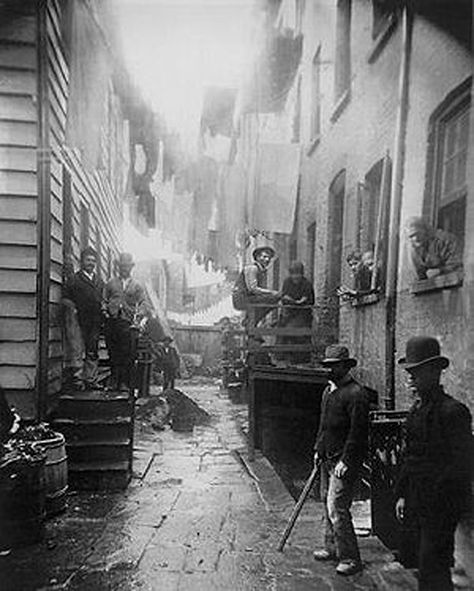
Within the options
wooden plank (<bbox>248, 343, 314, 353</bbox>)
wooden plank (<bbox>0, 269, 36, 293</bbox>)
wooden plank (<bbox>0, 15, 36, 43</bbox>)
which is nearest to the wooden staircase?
wooden plank (<bbox>0, 269, 36, 293</bbox>)

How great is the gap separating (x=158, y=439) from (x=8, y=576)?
16.7 feet

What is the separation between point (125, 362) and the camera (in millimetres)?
8555

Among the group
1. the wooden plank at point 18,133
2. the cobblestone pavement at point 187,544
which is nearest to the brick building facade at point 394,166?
the cobblestone pavement at point 187,544

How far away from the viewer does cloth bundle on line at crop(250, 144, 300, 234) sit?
12.1 meters

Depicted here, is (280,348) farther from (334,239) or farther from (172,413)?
(172,413)

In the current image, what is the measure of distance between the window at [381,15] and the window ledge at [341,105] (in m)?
→ 1.45

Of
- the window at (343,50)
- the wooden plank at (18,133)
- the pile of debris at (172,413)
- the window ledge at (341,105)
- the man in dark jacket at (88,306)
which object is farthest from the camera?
the pile of debris at (172,413)

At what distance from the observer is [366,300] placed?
609 cm

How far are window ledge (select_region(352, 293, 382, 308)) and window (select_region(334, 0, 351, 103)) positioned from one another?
143 inches

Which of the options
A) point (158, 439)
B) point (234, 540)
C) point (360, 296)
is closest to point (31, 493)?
point (234, 540)

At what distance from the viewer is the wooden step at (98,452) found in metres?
6.52

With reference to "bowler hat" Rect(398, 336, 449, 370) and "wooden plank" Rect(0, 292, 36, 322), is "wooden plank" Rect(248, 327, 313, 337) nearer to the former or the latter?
"wooden plank" Rect(0, 292, 36, 322)

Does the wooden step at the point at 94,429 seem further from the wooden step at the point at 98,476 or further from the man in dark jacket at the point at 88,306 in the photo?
the man in dark jacket at the point at 88,306

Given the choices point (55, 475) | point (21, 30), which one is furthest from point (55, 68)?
point (55, 475)
